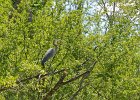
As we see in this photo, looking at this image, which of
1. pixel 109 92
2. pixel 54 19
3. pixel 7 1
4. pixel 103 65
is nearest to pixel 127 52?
pixel 103 65

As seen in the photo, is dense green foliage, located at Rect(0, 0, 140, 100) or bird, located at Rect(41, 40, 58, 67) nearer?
bird, located at Rect(41, 40, 58, 67)

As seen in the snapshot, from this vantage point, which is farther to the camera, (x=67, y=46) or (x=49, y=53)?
(x=67, y=46)

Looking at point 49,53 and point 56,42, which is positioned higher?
point 56,42

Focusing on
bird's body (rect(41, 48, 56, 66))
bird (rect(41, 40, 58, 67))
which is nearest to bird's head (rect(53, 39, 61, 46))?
bird (rect(41, 40, 58, 67))

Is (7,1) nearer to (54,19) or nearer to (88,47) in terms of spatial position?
(54,19)

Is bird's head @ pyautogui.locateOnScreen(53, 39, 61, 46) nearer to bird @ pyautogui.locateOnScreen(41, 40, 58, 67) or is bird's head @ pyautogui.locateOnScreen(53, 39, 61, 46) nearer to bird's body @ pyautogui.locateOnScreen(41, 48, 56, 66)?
bird @ pyautogui.locateOnScreen(41, 40, 58, 67)

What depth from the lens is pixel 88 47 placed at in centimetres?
1049

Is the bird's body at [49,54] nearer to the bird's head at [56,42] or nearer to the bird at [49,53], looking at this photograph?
the bird at [49,53]

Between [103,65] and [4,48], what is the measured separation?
306cm

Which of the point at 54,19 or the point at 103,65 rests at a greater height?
the point at 54,19

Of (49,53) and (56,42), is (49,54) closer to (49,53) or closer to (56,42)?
(49,53)

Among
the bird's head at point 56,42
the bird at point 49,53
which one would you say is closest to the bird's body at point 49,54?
the bird at point 49,53

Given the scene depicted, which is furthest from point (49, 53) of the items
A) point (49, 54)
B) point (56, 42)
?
point (56, 42)

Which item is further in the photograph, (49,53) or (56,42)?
(56,42)
